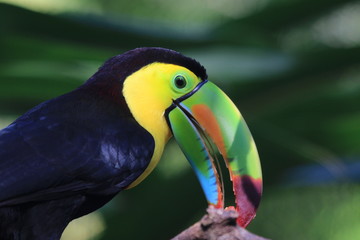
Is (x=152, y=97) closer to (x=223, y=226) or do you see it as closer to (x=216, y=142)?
(x=216, y=142)

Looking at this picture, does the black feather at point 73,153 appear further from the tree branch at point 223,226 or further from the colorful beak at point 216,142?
the tree branch at point 223,226

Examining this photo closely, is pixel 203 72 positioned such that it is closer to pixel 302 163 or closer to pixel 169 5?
pixel 302 163

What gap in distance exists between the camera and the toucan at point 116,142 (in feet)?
8.19

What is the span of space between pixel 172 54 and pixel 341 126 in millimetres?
2446

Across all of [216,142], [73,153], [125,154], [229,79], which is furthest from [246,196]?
[229,79]

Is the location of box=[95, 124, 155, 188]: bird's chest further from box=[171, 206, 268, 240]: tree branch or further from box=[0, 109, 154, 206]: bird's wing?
box=[171, 206, 268, 240]: tree branch

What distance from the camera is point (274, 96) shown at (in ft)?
17.2

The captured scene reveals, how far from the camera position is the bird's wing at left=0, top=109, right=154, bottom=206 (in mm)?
2449

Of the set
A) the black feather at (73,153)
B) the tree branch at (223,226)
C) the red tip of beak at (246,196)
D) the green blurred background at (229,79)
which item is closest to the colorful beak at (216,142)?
the red tip of beak at (246,196)

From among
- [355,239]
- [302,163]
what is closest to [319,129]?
[302,163]

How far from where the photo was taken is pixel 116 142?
264 cm

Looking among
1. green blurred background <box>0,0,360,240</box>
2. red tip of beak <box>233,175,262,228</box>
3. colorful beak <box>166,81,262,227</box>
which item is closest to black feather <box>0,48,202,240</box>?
colorful beak <box>166,81,262,227</box>

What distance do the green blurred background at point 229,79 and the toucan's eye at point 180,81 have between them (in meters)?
1.26

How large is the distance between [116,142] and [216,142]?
1.09 ft
